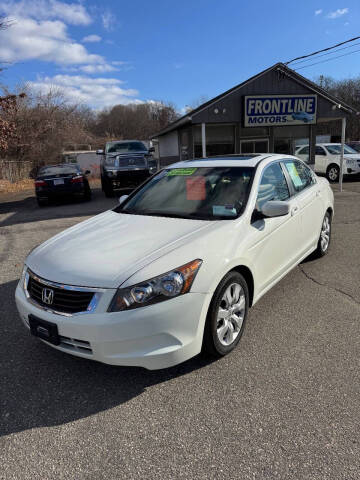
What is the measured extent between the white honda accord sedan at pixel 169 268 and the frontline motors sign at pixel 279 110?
8232 mm

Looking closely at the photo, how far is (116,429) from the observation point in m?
2.21

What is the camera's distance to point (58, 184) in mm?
12273

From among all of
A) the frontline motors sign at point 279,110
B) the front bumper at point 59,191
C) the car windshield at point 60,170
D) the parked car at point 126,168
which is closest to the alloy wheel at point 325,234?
the frontline motors sign at point 279,110

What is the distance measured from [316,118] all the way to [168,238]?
11529mm

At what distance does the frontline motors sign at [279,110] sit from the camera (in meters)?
11.4

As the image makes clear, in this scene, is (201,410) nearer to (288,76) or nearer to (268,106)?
(268,106)

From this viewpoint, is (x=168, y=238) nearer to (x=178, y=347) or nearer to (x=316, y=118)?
(x=178, y=347)

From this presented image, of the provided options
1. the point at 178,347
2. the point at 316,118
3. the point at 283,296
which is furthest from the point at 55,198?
the point at 178,347

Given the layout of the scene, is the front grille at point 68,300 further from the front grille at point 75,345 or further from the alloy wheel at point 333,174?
the alloy wheel at point 333,174

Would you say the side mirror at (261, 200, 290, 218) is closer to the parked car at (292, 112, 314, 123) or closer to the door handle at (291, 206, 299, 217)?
the door handle at (291, 206, 299, 217)

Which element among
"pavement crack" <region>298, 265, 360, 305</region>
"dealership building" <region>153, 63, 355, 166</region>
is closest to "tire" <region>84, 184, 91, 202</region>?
"dealership building" <region>153, 63, 355, 166</region>

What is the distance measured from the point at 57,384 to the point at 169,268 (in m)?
1.27

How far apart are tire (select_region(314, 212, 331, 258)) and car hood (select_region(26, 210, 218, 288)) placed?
2.60 m

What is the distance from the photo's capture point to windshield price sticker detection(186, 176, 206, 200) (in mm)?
3574
